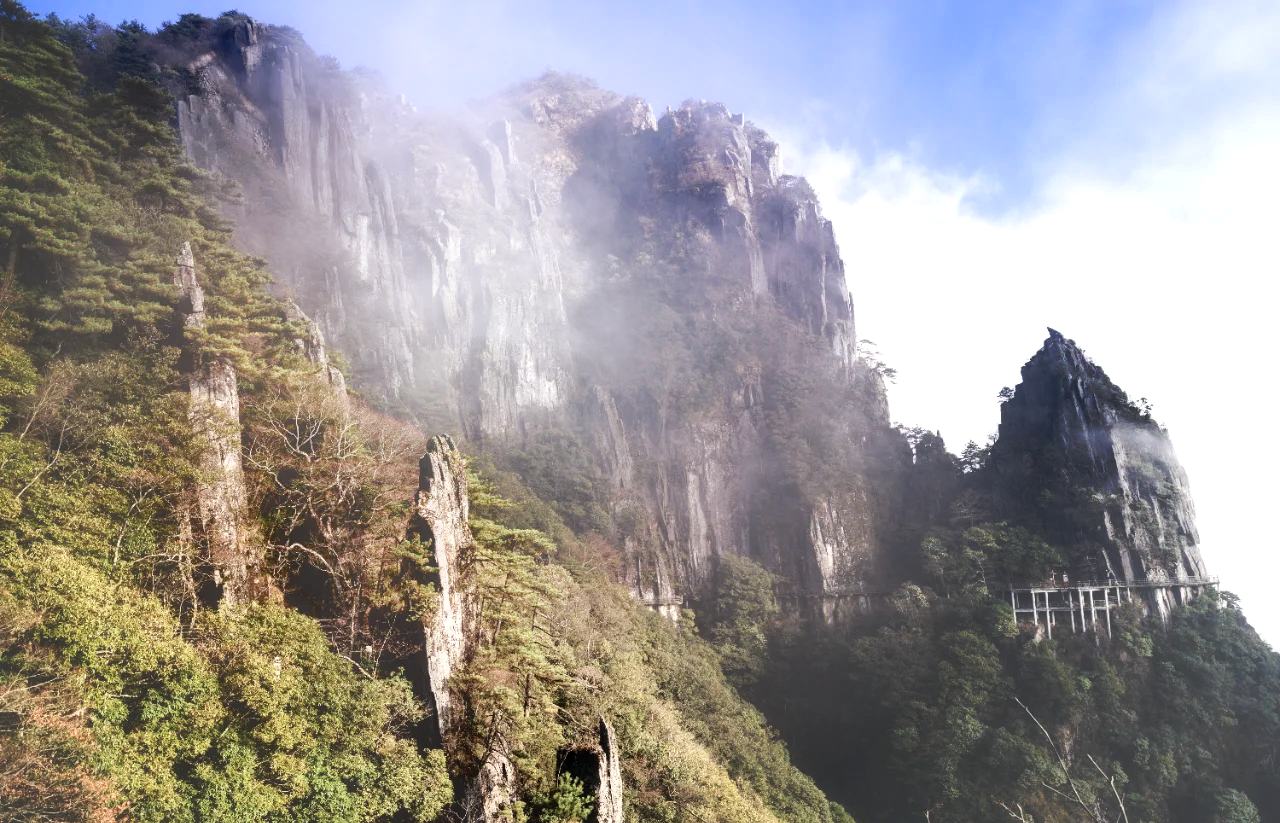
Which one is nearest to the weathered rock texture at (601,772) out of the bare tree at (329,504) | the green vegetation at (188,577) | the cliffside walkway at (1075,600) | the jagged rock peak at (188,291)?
the green vegetation at (188,577)

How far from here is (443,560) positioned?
41.0 ft

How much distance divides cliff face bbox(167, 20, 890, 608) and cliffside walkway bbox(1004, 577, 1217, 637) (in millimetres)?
8187

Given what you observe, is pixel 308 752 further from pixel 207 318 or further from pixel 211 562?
pixel 207 318

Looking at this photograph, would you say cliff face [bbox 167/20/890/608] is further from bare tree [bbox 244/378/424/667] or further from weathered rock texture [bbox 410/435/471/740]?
weathered rock texture [bbox 410/435/471/740]

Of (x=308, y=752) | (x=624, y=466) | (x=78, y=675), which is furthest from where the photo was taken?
(x=624, y=466)

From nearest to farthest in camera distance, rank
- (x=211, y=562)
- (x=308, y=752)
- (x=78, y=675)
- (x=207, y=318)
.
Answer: (x=78, y=675), (x=308, y=752), (x=211, y=562), (x=207, y=318)

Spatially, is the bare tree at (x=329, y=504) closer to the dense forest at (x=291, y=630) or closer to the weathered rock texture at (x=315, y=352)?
the dense forest at (x=291, y=630)

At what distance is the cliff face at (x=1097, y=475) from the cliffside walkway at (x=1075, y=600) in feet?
1.92

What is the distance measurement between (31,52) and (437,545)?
13699mm

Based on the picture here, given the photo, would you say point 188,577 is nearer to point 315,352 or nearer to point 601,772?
point 315,352

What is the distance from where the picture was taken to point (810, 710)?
3222cm

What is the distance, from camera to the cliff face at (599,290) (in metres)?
33.4

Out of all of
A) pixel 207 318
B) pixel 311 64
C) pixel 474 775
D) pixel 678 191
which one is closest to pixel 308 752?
pixel 474 775

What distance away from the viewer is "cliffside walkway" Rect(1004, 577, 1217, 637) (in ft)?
104
